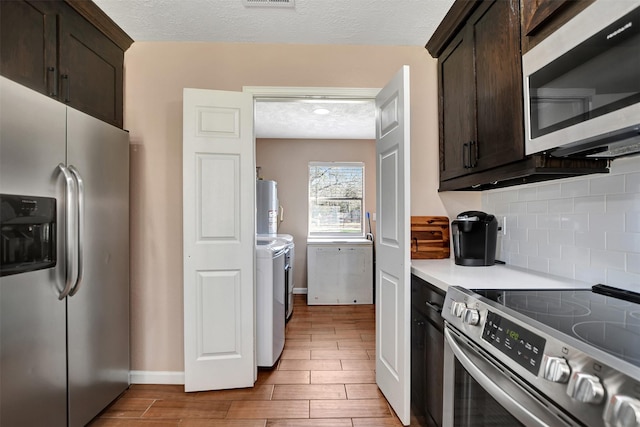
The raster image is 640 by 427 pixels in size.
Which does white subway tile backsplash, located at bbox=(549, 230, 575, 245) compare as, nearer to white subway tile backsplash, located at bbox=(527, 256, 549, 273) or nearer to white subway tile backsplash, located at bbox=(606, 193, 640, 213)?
white subway tile backsplash, located at bbox=(527, 256, 549, 273)

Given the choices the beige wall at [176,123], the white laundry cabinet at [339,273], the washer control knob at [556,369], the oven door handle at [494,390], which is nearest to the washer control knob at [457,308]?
the oven door handle at [494,390]

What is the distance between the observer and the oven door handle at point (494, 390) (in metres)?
0.80

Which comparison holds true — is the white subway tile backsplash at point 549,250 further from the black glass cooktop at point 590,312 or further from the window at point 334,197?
the window at point 334,197

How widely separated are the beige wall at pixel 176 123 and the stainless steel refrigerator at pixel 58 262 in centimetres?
23

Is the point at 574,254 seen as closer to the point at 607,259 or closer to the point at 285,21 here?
the point at 607,259

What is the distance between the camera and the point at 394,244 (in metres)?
1.85

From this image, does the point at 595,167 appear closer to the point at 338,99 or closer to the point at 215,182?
the point at 338,99

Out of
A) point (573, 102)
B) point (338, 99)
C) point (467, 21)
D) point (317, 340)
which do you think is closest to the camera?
point (573, 102)

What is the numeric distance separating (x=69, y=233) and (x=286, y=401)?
1609 millimetres

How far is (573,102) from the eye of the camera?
1018 mm

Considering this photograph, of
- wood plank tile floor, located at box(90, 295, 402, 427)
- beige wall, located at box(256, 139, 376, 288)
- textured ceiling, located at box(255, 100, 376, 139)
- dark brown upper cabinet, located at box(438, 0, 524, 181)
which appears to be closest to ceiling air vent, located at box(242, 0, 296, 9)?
dark brown upper cabinet, located at box(438, 0, 524, 181)

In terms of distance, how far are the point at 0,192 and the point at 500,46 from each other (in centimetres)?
223

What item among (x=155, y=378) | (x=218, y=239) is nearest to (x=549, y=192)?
(x=218, y=239)

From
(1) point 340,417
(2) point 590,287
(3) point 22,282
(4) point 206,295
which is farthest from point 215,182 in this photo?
(2) point 590,287
